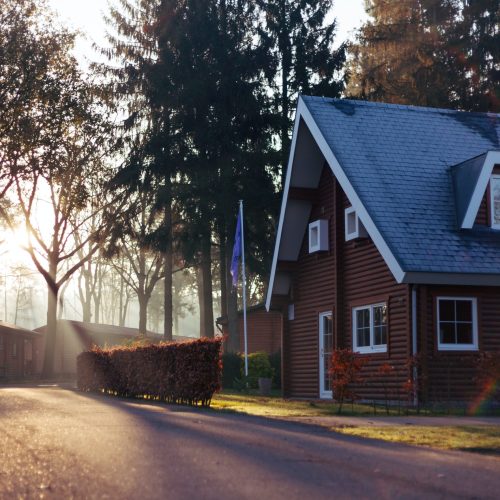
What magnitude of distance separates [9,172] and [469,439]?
32194mm

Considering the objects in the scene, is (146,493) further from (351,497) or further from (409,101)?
(409,101)

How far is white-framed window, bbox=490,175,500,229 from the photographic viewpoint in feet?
82.5

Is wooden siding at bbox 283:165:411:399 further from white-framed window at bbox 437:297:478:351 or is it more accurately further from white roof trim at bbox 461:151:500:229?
white roof trim at bbox 461:151:500:229

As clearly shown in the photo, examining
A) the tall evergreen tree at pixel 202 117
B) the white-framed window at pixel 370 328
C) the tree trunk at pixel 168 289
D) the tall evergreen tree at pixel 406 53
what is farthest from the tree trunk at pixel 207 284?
the white-framed window at pixel 370 328

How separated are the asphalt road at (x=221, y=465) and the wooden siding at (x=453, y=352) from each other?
29.1ft

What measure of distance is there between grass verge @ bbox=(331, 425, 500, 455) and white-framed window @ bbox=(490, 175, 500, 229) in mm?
10147

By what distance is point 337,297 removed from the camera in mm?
27094

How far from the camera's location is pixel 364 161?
2566cm

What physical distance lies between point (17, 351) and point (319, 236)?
48.3 m

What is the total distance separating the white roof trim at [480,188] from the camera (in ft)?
79.3

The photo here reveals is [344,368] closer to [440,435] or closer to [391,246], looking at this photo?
[391,246]

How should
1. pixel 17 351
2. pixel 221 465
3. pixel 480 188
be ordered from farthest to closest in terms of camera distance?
1. pixel 17 351
2. pixel 480 188
3. pixel 221 465

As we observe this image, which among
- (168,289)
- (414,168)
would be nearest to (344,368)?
(414,168)

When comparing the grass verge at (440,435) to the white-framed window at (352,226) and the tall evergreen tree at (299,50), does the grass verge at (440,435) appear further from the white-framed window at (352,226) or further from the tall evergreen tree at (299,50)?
the tall evergreen tree at (299,50)
